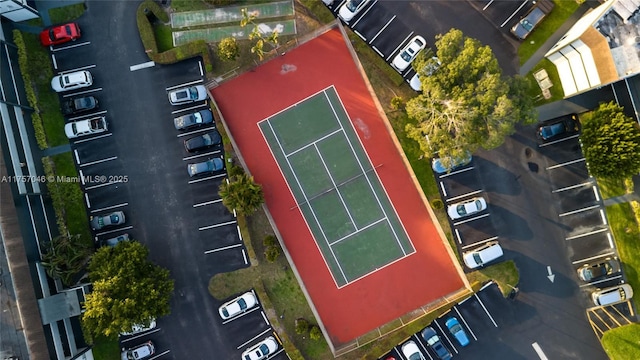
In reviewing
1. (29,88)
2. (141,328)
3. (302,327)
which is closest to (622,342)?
(302,327)

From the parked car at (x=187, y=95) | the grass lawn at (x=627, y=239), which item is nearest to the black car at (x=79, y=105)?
the parked car at (x=187, y=95)

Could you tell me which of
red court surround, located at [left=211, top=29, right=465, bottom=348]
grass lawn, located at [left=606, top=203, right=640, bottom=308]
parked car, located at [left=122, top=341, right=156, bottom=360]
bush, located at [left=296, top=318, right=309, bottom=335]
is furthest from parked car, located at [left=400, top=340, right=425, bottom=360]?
parked car, located at [left=122, top=341, right=156, bottom=360]

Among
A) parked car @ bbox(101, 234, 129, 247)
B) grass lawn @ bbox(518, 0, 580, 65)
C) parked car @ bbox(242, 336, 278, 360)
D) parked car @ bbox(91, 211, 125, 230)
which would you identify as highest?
grass lawn @ bbox(518, 0, 580, 65)

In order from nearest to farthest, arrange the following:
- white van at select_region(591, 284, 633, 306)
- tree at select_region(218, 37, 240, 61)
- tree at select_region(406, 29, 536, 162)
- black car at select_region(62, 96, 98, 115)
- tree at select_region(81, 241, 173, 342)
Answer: tree at select_region(81, 241, 173, 342) < tree at select_region(406, 29, 536, 162) < tree at select_region(218, 37, 240, 61) < white van at select_region(591, 284, 633, 306) < black car at select_region(62, 96, 98, 115)

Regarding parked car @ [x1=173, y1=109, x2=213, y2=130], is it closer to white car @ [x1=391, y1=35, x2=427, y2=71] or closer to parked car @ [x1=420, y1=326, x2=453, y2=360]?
white car @ [x1=391, y1=35, x2=427, y2=71]

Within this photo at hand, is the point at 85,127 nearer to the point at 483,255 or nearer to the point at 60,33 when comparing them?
the point at 60,33

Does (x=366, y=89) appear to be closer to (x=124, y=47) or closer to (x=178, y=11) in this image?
(x=178, y=11)
